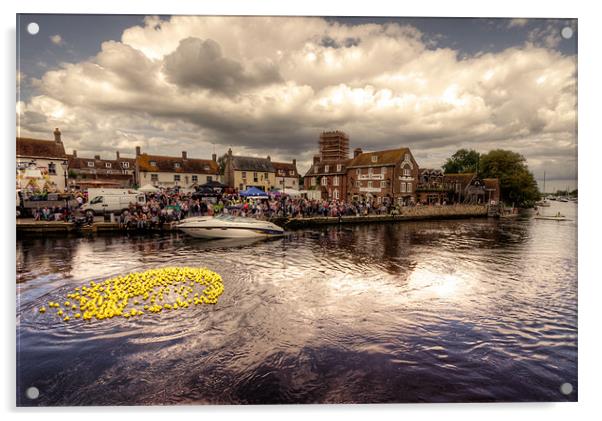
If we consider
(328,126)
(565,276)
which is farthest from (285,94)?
(565,276)

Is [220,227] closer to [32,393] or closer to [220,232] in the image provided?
[220,232]

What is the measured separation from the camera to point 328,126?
6684mm

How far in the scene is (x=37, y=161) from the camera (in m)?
4.70

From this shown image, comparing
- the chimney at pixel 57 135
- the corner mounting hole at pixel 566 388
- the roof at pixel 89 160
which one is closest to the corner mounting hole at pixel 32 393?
the chimney at pixel 57 135

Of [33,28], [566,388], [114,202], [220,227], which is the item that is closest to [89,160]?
[33,28]

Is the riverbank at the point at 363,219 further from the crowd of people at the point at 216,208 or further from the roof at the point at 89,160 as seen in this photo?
the roof at the point at 89,160

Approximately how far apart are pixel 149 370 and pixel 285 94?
552cm

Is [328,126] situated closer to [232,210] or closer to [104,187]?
[232,210]

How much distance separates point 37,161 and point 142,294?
3.09 m

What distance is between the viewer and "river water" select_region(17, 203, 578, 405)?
11.2 ft

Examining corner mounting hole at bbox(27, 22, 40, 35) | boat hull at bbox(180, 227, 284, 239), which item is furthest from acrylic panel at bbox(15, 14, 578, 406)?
boat hull at bbox(180, 227, 284, 239)

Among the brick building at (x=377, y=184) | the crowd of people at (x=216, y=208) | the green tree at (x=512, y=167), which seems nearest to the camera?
the green tree at (x=512, y=167)

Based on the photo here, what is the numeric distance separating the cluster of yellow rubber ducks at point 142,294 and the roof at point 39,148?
2732 mm

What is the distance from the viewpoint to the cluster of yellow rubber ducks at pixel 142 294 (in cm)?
474
